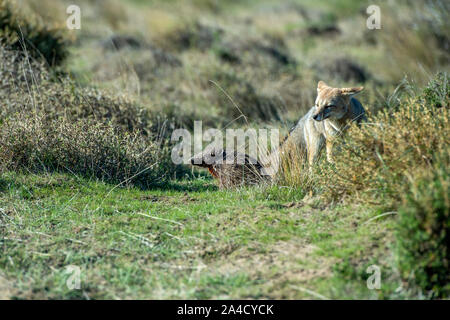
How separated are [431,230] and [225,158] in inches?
139

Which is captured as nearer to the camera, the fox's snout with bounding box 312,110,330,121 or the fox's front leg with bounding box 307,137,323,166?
the fox's snout with bounding box 312,110,330,121

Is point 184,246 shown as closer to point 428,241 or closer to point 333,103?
point 428,241

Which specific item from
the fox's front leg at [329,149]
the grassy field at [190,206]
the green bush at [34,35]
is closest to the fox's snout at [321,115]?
the fox's front leg at [329,149]

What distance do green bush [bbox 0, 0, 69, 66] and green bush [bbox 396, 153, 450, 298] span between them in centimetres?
805

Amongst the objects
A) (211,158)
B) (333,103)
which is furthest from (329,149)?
(211,158)

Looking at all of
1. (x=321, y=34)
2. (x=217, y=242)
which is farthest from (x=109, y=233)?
(x=321, y=34)

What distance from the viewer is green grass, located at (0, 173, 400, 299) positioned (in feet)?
15.1

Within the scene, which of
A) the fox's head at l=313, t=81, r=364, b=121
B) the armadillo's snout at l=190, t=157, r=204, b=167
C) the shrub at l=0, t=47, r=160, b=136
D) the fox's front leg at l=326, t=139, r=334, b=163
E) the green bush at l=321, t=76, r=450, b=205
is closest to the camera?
the green bush at l=321, t=76, r=450, b=205

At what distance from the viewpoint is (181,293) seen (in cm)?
455

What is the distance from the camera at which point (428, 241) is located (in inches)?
169

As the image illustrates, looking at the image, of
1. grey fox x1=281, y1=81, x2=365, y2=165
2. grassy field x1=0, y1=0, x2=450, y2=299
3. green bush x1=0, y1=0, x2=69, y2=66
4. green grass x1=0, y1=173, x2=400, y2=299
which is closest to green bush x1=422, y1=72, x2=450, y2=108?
grassy field x1=0, y1=0, x2=450, y2=299

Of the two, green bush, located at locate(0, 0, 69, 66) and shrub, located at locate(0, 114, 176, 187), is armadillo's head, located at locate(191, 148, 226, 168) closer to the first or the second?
shrub, located at locate(0, 114, 176, 187)

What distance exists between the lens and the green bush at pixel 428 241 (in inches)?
168

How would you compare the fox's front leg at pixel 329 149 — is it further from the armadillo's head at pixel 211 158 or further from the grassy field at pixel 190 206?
the armadillo's head at pixel 211 158
